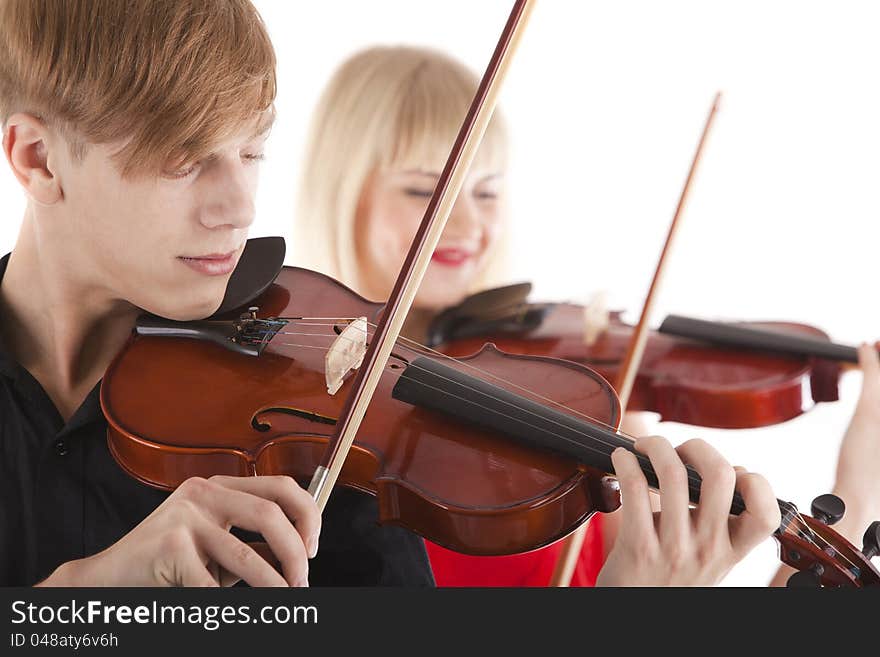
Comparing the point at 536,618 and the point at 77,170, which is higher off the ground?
the point at 77,170

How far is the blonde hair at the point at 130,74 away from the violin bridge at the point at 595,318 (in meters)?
0.82

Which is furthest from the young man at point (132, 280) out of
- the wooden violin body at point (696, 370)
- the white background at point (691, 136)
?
the white background at point (691, 136)

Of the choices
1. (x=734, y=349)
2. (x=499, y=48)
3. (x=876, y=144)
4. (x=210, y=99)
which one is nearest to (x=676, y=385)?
(x=734, y=349)

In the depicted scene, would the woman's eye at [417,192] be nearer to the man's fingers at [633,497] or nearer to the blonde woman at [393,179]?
the blonde woman at [393,179]

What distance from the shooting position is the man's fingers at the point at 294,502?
58cm

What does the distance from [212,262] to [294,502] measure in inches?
10.3

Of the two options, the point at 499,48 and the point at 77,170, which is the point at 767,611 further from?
the point at 77,170

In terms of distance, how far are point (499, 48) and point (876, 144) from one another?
1.75 m

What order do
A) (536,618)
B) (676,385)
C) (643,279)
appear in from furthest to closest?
(643,279)
(676,385)
(536,618)

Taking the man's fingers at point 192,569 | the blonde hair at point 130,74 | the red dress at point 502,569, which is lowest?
the red dress at point 502,569

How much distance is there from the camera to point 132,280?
2.52 ft

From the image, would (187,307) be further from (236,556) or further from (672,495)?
(672,495)

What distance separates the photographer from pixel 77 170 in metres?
0.73

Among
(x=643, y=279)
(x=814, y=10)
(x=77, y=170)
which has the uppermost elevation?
(x=814, y=10)
